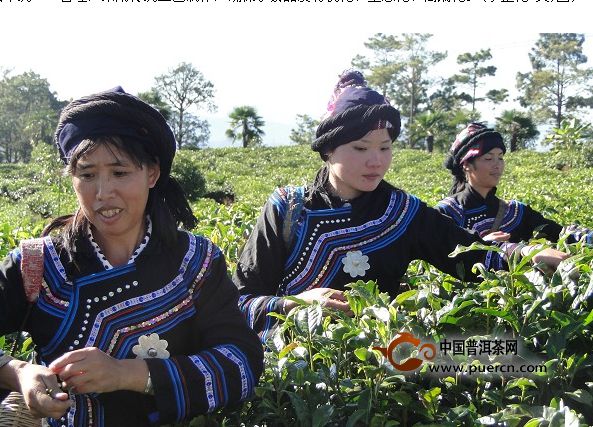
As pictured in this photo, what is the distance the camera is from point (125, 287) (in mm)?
1523

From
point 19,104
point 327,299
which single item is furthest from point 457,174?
point 19,104

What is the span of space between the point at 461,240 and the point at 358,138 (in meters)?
0.46

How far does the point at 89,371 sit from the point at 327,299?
63 centimetres

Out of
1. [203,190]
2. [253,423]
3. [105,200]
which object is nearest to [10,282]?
[105,200]

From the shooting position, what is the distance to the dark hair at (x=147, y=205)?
1.50 m

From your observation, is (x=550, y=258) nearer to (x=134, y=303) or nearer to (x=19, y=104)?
(x=134, y=303)

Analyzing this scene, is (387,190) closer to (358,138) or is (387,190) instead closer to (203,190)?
(358,138)

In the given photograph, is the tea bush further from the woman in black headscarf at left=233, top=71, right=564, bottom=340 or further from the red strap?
the woman in black headscarf at left=233, top=71, right=564, bottom=340

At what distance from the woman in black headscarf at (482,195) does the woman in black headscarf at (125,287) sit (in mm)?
1989

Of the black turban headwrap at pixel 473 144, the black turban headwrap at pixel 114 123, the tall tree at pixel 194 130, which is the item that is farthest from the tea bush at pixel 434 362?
the tall tree at pixel 194 130

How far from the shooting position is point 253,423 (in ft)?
4.40

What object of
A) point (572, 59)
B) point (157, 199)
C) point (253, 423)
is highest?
point (572, 59)

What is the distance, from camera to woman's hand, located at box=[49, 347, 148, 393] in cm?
125

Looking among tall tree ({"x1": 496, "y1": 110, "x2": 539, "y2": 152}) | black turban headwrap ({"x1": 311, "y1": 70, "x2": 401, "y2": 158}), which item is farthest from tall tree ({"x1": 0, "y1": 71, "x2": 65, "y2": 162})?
black turban headwrap ({"x1": 311, "y1": 70, "x2": 401, "y2": 158})
